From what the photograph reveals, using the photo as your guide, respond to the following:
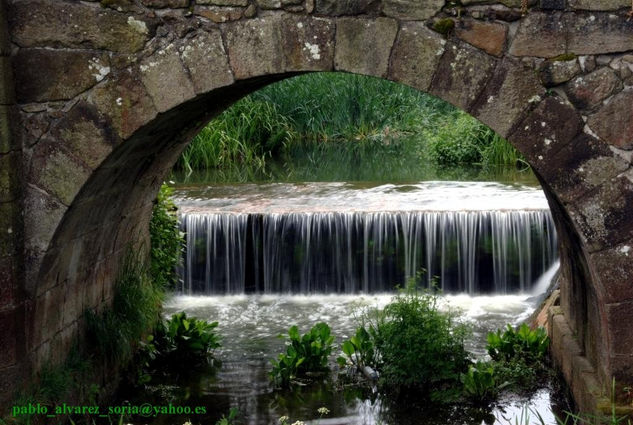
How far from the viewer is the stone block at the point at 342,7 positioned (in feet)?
16.4

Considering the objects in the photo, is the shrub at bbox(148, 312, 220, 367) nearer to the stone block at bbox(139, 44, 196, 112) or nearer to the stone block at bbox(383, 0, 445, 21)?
the stone block at bbox(139, 44, 196, 112)

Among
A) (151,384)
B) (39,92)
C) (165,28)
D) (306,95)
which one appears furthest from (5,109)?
(306,95)

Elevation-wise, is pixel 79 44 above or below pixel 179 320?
above

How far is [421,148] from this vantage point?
1709 centimetres

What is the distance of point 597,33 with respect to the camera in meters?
4.84

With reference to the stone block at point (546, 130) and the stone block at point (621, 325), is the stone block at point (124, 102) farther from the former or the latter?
the stone block at point (621, 325)

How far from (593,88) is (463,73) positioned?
658mm

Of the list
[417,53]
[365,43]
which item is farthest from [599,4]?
[365,43]

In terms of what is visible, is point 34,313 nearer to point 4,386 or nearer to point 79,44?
point 4,386

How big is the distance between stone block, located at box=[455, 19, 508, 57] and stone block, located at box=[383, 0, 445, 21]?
0.53 ft

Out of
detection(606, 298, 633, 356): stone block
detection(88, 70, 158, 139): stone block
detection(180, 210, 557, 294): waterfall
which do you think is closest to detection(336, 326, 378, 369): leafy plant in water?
detection(606, 298, 633, 356): stone block

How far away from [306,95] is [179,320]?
33.4 feet

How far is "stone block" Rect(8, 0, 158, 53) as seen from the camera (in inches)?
203

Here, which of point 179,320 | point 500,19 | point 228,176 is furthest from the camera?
point 228,176
